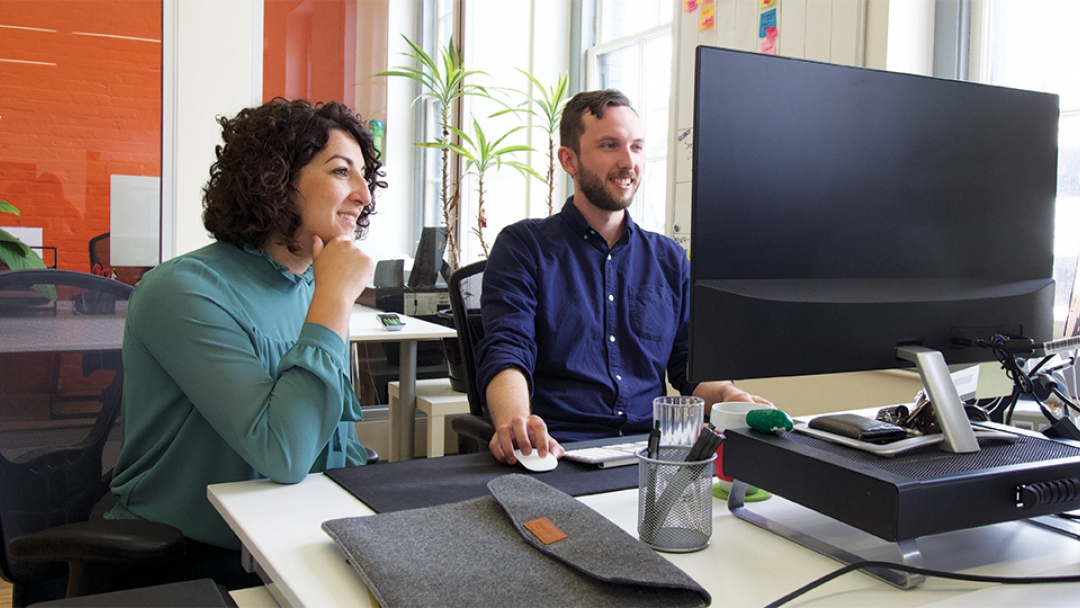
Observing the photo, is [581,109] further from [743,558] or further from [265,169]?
[743,558]

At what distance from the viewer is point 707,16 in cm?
313

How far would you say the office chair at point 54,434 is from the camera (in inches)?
42.9

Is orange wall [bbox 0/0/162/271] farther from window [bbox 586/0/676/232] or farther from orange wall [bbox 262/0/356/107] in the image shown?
window [bbox 586/0/676/232]

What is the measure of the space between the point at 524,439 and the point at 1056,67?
1.97m

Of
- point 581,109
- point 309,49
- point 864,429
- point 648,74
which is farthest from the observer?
point 648,74

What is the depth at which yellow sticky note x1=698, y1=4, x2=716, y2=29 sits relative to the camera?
10.2 feet

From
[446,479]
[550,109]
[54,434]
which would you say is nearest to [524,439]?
[446,479]

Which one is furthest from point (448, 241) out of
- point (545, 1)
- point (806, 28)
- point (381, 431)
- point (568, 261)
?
point (568, 261)

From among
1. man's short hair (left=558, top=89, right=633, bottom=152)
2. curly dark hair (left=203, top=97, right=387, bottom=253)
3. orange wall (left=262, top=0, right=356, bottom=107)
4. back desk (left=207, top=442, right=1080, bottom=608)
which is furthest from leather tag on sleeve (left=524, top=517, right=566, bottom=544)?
orange wall (left=262, top=0, right=356, bottom=107)

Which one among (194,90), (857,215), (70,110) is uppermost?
(194,90)

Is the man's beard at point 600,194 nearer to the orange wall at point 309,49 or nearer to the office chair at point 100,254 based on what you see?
the orange wall at point 309,49

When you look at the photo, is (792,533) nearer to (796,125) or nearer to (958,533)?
(958,533)

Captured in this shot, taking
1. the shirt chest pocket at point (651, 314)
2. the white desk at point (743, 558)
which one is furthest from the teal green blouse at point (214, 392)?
the shirt chest pocket at point (651, 314)

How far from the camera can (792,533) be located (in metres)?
0.93
